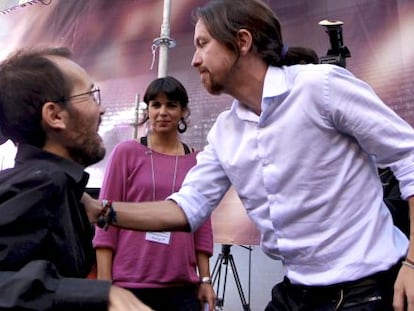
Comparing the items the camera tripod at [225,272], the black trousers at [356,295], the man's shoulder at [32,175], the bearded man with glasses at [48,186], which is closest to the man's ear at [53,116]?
the bearded man with glasses at [48,186]

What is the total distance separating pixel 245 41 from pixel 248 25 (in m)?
0.05

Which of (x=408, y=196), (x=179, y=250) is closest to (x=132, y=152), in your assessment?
(x=179, y=250)

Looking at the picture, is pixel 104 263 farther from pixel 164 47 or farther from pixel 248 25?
pixel 164 47

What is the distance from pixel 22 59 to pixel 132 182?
2.18ft

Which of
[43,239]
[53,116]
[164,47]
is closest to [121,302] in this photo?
[43,239]

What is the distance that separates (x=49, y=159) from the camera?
35.1 inches

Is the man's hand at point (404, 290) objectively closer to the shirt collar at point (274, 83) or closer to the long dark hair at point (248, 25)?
the shirt collar at point (274, 83)

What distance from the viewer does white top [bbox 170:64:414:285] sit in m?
0.94

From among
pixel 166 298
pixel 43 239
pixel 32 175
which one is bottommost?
pixel 166 298

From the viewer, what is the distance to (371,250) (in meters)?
0.96

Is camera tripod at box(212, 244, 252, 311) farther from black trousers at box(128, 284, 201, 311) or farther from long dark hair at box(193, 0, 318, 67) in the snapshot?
long dark hair at box(193, 0, 318, 67)

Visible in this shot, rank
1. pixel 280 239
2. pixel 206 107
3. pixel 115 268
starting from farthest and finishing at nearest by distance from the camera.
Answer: pixel 206 107, pixel 115 268, pixel 280 239

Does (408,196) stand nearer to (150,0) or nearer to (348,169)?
(348,169)

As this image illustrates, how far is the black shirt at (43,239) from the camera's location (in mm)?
690
